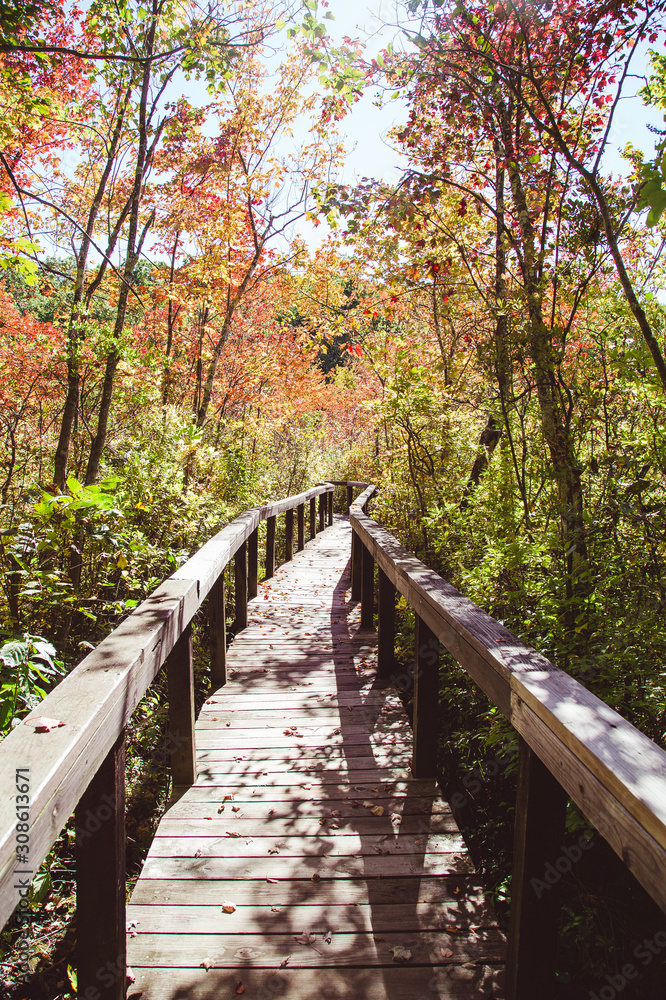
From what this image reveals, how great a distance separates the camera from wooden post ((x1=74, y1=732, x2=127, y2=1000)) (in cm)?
142

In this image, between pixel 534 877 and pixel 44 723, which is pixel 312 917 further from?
pixel 44 723

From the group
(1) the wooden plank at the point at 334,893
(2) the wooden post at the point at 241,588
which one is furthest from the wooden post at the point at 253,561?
(1) the wooden plank at the point at 334,893

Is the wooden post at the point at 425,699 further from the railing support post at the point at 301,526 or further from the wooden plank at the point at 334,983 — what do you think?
the railing support post at the point at 301,526

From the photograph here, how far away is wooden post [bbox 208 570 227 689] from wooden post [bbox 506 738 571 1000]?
2.44 m

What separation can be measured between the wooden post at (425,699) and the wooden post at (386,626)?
105cm

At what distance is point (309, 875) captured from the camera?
2236 mm

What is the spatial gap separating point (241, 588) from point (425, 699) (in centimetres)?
262

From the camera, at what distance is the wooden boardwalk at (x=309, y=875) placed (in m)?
1.80

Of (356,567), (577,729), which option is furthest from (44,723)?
(356,567)

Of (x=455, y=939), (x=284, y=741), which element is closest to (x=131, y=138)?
(x=284, y=741)

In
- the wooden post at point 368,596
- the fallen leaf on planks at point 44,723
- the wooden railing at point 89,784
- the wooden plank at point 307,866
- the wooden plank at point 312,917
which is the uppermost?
the fallen leaf on planks at point 44,723

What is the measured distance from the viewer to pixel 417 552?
6.19 meters

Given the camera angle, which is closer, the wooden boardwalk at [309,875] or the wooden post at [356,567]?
the wooden boardwalk at [309,875]

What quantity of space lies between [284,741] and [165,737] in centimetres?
115
